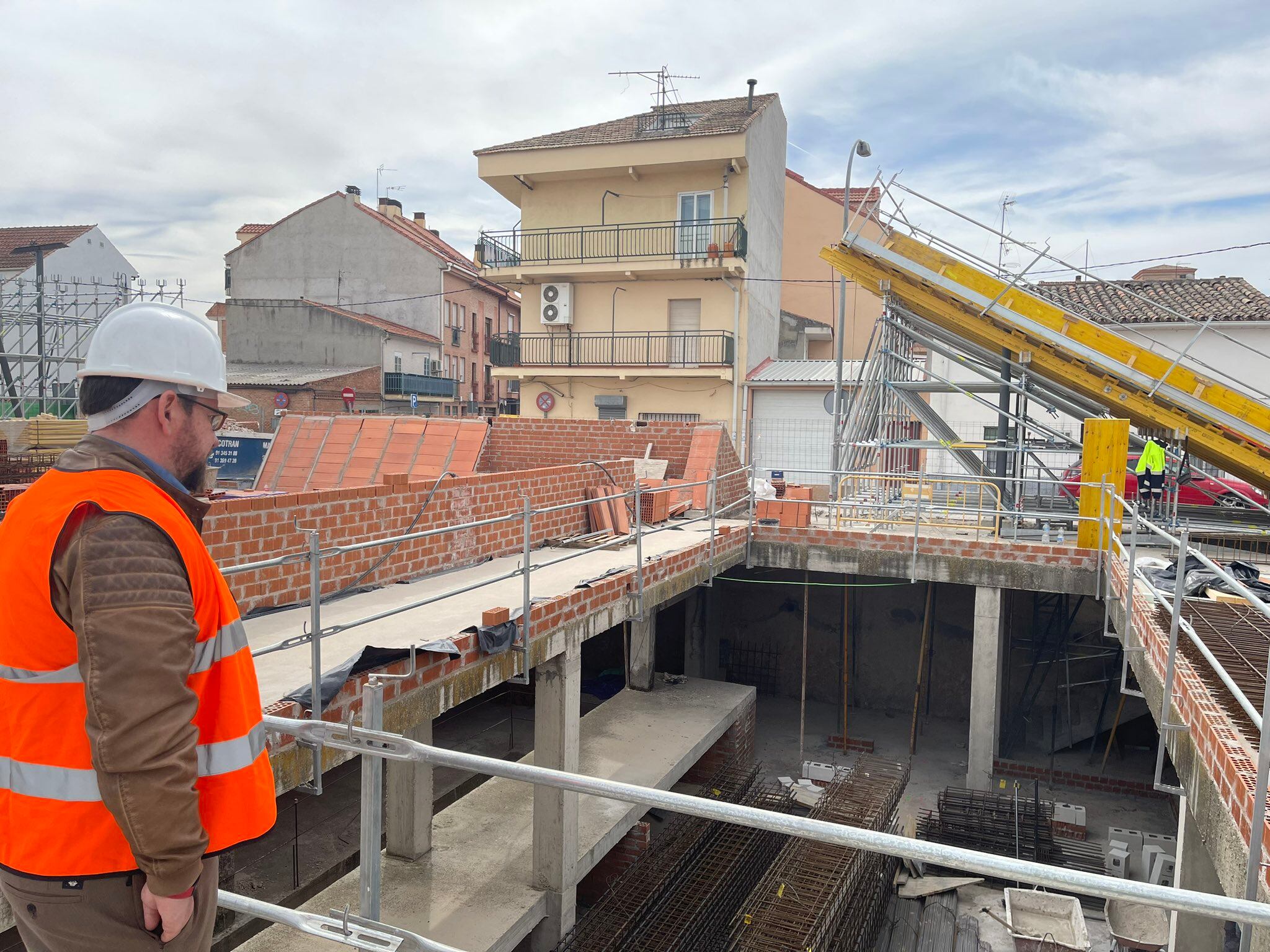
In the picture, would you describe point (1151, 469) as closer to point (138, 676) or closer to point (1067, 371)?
point (1067, 371)

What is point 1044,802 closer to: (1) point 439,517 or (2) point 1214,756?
(2) point 1214,756

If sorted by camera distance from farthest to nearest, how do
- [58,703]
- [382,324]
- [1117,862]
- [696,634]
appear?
[382,324] < [696,634] < [1117,862] < [58,703]

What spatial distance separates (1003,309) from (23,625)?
1322cm

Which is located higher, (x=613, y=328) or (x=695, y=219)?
(x=695, y=219)

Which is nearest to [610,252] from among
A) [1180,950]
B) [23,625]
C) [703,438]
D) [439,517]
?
[703,438]

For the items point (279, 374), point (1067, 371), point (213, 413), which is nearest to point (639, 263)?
point (1067, 371)

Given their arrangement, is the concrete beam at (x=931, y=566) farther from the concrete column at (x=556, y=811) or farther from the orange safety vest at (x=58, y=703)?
the orange safety vest at (x=58, y=703)

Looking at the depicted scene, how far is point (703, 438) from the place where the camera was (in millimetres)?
14852

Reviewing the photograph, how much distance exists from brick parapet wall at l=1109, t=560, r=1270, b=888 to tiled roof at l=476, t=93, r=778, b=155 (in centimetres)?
2082

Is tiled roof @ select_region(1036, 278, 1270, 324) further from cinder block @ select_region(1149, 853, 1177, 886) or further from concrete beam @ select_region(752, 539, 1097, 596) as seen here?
cinder block @ select_region(1149, 853, 1177, 886)

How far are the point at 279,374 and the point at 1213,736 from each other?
3535 cm

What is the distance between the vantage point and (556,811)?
7.96 metres

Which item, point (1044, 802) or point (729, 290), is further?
point (729, 290)

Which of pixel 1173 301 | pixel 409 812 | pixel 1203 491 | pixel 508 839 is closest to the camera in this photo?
pixel 409 812
